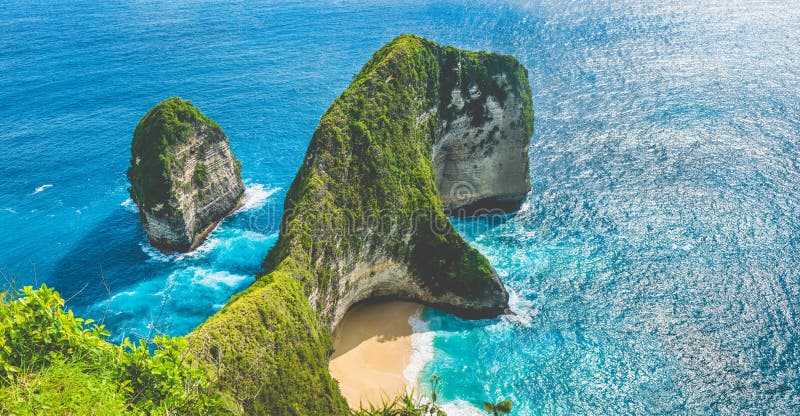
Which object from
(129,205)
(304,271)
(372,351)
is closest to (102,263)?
(129,205)

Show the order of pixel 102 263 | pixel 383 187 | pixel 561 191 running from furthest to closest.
A: pixel 561 191 < pixel 102 263 < pixel 383 187

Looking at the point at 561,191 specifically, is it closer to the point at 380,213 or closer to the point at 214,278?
the point at 380,213

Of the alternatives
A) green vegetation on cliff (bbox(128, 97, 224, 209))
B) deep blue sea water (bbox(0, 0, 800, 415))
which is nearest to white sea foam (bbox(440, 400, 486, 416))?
deep blue sea water (bbox(0, 0, 800, 415))

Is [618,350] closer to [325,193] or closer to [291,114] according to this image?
[325,193]

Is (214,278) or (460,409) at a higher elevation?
(214,278)

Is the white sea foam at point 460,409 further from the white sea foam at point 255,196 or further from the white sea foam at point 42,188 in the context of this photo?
the white sea foam at point 42,188

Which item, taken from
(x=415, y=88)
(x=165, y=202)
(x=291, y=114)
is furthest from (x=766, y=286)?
(x=291, y=114)
